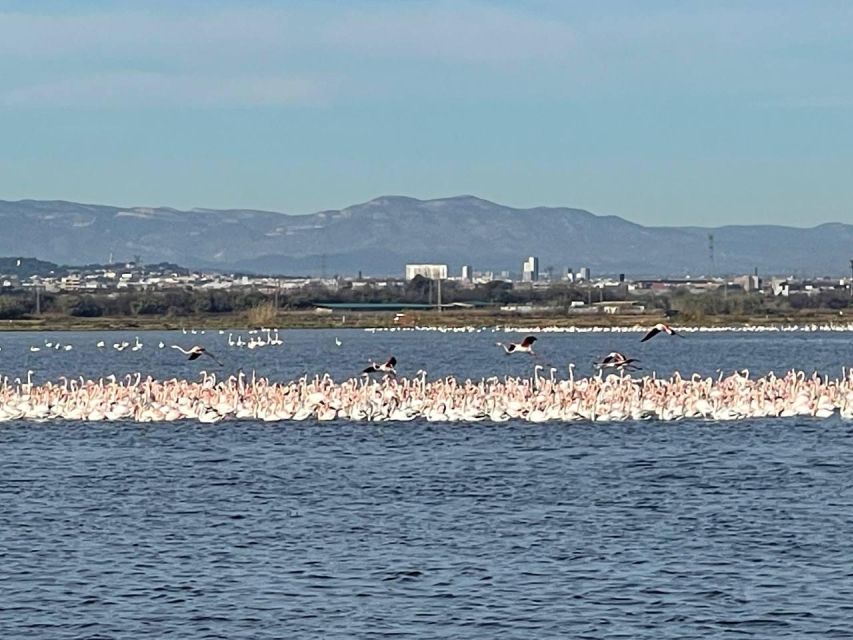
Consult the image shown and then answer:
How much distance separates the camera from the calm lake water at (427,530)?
17.2 m

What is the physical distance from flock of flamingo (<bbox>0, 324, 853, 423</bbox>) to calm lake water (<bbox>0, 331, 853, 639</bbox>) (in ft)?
2.86

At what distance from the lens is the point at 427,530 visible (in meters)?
22.2

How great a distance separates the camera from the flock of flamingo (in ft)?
120

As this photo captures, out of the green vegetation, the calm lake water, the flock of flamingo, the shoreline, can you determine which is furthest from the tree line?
the calm lake water

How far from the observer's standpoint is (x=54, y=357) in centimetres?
7650

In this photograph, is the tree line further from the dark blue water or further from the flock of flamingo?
the flock of flamingo

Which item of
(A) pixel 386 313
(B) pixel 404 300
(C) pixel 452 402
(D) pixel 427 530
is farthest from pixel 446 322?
(D) pixel 427 530

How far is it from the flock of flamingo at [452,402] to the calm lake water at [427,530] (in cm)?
87

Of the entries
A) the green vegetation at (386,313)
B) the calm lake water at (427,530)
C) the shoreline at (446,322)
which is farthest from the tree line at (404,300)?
the calm lake water at (427,530)

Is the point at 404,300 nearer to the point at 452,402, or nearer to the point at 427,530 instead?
the point at 452,402

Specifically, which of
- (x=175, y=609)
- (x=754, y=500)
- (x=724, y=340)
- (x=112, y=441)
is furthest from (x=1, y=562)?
(x=724, y=340)

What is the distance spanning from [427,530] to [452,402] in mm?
14664

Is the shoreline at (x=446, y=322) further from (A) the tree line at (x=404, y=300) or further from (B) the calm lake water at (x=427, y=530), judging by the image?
(B) the calm lake water at (x=427, y=530)

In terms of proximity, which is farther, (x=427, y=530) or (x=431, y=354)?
(x=431, y=354)
